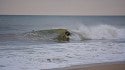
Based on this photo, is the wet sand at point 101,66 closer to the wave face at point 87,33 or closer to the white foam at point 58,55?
the white foam at point 58,55

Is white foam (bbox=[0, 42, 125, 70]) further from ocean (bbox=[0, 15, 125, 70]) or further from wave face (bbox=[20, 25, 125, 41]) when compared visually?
wave face (bbox=[20, 25, 125, 41])

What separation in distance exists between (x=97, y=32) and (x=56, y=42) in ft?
2.40

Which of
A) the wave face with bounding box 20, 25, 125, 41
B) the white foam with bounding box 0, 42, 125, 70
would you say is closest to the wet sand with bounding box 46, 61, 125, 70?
the white foam with bounding box 0, 42, 125, 70

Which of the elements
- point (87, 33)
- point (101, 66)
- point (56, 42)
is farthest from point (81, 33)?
point (101, 66)

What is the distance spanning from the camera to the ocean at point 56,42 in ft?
10.5

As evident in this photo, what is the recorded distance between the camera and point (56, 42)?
3.49 metres

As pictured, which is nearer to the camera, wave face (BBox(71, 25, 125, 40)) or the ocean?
the ocean

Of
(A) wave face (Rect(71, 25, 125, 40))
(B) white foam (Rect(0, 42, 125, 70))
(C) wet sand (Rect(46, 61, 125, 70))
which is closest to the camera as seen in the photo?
(B) white foam (Rect(0, 42, 125, 70))

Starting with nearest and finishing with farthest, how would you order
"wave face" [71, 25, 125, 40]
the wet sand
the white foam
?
the white foam
the wet sand
"wave face" [71, 25, 125, 40]

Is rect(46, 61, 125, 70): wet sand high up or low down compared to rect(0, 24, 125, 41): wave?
down

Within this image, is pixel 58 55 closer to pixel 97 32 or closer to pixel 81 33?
pixel 81 33

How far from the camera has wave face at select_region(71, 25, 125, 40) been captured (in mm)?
3539

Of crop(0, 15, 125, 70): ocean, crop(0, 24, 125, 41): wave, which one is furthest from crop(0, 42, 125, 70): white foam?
crop(0, 24, 125, 41): wave

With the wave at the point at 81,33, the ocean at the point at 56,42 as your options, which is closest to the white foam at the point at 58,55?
the ocean at the point at 56,42
